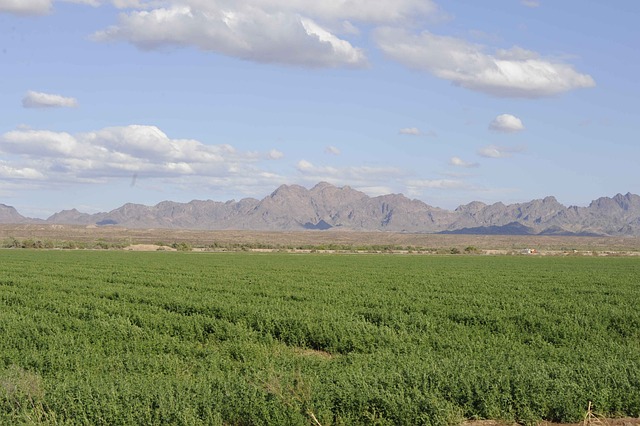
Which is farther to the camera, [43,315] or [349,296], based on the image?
[349,296]

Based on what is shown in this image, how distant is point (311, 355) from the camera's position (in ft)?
48.8

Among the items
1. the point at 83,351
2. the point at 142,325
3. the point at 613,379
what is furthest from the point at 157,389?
the point at 142,325

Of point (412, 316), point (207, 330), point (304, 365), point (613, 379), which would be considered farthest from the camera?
point (412, 316)

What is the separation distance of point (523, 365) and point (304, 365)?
3978 mm

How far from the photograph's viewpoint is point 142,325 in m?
18.1

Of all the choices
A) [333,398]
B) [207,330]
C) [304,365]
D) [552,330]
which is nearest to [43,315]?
[207,330]

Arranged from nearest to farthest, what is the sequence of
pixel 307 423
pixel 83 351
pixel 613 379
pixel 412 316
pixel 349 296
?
pixel 307 423 → pixel 613 379 → pixel 83 351 → pixel 412 316 → pixel 349 296

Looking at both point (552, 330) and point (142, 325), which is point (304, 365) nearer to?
point (142, 325)

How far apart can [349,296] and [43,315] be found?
438 inches

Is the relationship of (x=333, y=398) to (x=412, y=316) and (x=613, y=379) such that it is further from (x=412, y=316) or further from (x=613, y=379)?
(x=412, y=316)

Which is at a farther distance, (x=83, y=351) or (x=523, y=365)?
(x=83, y=351)

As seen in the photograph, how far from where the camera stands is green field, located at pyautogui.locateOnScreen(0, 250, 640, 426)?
9.23 metres

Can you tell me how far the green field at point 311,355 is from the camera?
9.23 m

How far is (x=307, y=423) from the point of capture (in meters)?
8.88
